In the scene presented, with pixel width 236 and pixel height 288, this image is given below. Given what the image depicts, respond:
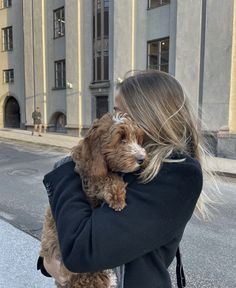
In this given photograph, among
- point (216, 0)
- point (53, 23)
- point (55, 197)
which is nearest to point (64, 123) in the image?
point (53, 23)

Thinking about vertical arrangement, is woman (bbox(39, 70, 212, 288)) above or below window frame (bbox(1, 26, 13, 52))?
below

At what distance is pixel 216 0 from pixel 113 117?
45.9 feet

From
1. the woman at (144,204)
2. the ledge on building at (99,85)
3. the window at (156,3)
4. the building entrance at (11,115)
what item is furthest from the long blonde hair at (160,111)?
the building entrance at (11,115)

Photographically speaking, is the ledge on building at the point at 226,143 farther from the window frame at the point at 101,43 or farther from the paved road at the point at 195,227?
the window frame at the point at 101,43

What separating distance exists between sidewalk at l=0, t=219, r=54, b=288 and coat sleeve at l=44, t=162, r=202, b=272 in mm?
2319

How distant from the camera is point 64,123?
77.1 ft

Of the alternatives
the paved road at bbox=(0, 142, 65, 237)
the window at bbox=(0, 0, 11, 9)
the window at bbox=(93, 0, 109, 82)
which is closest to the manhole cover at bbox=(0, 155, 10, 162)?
the paved road at bbox=(0, 142, 65, 237)

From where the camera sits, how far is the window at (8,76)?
27.7 m

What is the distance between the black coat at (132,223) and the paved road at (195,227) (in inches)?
95.7

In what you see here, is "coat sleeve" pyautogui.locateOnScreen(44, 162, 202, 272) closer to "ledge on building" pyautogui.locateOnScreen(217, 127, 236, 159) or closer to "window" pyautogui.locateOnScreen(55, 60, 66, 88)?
"ledge on building" pyautogui.locateOnScreen(217, 127, 236, 159)

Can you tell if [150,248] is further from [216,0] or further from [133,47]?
[133,47]

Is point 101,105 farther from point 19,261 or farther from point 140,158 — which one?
point 140,158

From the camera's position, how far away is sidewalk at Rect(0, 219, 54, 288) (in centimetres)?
346

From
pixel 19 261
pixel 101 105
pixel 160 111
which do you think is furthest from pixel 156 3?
pixel 160 111
